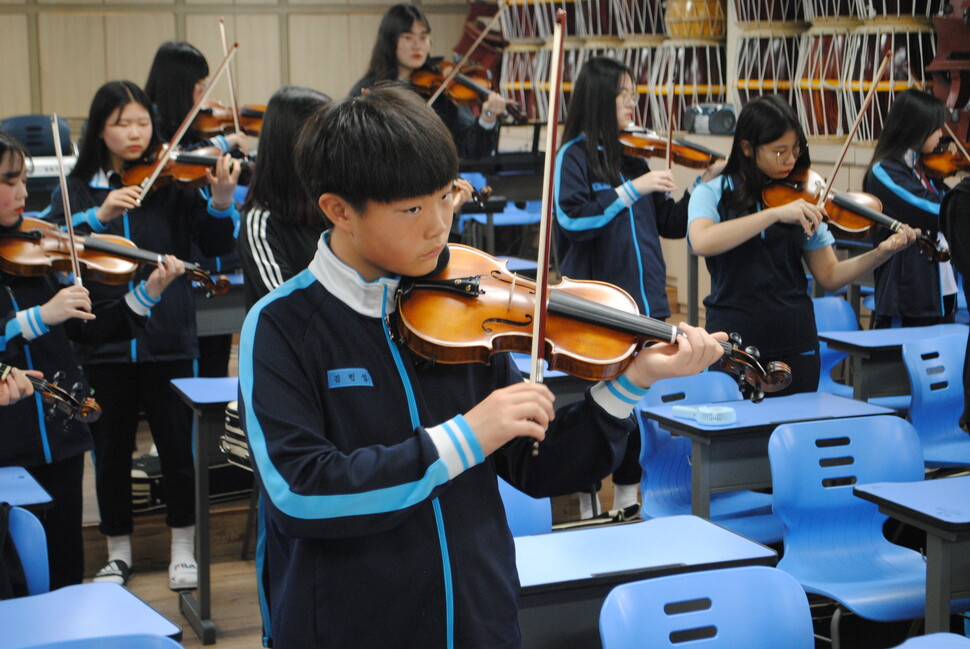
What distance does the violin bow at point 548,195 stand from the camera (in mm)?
1174

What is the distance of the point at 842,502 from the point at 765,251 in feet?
2.52

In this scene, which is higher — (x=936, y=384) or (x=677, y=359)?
(x=677, y=359)

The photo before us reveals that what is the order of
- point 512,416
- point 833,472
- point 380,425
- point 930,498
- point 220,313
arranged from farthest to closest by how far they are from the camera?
point 220,313 < point 833,472 < point 930,498 < point 380,425 < point 512,416

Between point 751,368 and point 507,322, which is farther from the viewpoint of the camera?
point 751,368

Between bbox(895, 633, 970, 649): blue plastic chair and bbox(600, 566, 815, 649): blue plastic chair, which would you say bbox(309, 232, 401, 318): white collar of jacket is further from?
bbox(895, 633, 970, 649): blue plastic chair

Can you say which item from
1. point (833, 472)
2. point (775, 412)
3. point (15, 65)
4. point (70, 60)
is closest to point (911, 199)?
point (775, 412)

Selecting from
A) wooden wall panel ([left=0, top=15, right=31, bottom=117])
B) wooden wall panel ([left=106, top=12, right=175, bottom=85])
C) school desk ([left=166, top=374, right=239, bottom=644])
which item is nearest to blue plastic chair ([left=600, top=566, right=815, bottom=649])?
school desk ([left=166, top=374, right=239, bottom=644])

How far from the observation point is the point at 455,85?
5.08 metres

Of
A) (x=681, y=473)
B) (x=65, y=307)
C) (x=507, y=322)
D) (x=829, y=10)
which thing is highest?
(x=829, y=10)

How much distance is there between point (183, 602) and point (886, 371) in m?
2.31

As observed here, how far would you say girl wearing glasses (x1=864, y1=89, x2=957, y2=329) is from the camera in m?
4.01

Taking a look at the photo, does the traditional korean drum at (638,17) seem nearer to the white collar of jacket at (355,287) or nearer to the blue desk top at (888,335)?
the blue desk top at (888,335)

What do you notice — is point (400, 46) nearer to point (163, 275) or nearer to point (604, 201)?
point (604, 201)

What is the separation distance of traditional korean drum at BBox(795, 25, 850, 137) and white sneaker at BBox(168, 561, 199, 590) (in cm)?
379
